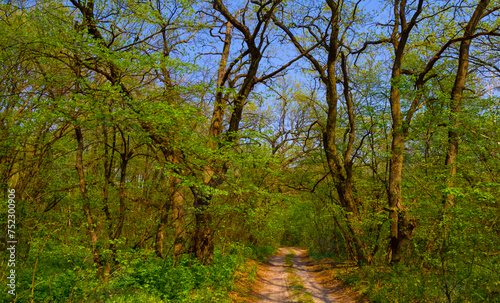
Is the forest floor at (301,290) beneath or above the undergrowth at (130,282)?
beneath

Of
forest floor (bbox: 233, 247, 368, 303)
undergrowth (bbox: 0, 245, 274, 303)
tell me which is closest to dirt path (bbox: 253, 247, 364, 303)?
forest floor (bbox: 233, 247, 368, 303)

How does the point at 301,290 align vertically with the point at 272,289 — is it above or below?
above

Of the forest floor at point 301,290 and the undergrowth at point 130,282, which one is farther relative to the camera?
the forest floor at point 301,290

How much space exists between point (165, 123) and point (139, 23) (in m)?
3.52

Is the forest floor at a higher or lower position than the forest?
lower

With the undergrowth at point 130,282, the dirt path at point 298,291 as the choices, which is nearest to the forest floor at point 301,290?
the dirt path at point 298,291

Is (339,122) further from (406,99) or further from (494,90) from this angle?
(494,90)

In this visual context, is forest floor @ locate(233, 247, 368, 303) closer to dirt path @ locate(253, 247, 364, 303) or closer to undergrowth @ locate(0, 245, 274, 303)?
dirt path @ locate(253, 247, 364, 303)

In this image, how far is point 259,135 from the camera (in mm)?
7379

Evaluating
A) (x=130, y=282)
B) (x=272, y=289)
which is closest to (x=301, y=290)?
(x=272, y=289)

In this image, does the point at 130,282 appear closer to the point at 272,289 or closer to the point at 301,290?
the point at 272,289

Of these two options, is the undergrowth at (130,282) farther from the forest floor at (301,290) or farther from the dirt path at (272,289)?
the forest floor at (301,290)

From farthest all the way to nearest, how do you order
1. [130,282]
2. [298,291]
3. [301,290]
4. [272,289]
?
[272,289]
[301,290]
[298,291]
[130,282]

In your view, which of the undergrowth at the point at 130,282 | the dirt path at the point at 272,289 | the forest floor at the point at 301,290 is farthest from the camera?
the dirt path at the point at 272,289
